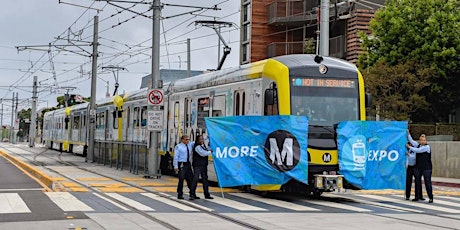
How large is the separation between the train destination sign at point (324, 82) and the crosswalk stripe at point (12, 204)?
7.09 meters

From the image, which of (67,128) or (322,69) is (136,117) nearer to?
(322,69)

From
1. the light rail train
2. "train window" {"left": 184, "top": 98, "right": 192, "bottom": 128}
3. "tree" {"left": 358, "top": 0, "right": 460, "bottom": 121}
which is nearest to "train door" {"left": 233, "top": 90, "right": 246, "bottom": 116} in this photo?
the light rail train

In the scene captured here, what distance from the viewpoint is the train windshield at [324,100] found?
17.8 m

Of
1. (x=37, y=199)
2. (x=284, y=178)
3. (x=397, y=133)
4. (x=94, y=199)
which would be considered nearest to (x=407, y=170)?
(x=397, y=133)

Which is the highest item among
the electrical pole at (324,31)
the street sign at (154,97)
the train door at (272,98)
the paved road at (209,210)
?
the electrical pole at (324,31)

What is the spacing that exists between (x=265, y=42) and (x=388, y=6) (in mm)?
17277

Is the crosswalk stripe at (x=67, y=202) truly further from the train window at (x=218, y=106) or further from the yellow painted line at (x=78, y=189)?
the train window at (x=218, y=106)

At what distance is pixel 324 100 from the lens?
18016mm

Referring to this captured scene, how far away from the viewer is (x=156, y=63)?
24953mm

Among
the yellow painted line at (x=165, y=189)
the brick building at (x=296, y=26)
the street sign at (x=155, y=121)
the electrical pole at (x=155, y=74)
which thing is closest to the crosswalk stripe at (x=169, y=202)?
the yellow painted line at (x=165, y=189)

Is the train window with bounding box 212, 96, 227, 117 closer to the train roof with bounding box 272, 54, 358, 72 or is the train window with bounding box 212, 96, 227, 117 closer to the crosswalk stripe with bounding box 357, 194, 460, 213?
the train roof with bounding box 272, 54, 358, 72

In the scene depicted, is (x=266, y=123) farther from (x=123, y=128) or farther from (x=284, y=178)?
(x=123, y=128)

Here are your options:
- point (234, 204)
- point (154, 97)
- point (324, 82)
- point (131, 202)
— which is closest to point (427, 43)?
point (154, 97)

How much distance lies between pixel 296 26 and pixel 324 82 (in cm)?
3296
